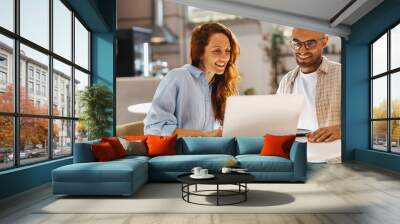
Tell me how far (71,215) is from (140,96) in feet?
15.8

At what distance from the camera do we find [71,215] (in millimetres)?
3969

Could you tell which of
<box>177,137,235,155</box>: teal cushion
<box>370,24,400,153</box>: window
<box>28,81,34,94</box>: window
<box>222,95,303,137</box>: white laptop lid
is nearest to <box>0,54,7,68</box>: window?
<box>28,81,34,94</box>: window

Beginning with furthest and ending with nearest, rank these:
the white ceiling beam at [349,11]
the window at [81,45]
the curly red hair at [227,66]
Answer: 1. the curly red hair at [227,66]
2. the window at [81,45]
3. the white ceiling beam at [349,11]

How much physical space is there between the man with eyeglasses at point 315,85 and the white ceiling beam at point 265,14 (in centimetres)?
43

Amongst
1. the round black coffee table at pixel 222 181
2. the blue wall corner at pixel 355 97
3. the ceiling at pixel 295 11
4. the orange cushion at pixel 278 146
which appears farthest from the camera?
the blue wall corner at pixel 355 97

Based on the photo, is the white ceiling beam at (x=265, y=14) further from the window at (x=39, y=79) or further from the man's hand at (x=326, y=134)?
the window at (x=39, y=79)

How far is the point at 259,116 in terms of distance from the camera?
8.35 metres

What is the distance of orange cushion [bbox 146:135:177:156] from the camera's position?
651 centimetres

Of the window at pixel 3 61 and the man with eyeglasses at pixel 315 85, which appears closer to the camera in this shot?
the window at pixel 3 61

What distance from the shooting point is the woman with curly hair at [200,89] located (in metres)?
8.27

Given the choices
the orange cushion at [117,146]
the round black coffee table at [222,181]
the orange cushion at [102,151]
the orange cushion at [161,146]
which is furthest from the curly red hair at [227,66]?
the round black coffee table at [222,181]

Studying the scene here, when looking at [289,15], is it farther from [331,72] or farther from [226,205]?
[226,205]

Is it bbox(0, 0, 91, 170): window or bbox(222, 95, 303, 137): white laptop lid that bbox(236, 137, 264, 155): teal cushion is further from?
bbox(0, 0, 91, 170): window

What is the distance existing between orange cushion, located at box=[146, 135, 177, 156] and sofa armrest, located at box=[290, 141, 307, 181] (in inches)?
74.7
